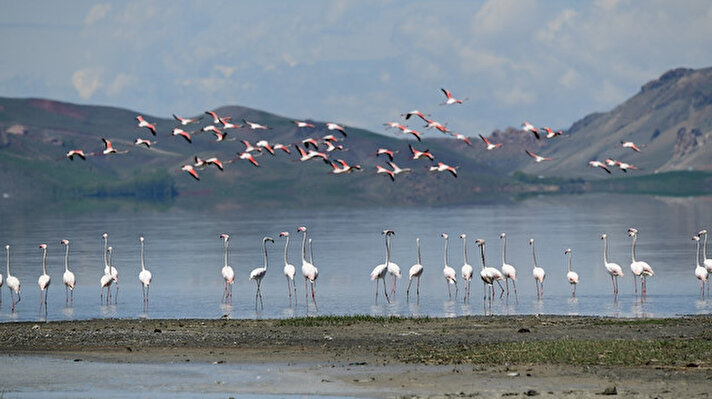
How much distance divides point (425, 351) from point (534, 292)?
63.4 ft

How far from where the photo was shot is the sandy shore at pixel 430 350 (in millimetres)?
22422

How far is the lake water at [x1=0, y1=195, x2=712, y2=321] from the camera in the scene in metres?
40.2

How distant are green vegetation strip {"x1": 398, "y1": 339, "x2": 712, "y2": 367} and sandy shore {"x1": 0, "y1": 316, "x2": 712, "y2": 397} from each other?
0.02 metres

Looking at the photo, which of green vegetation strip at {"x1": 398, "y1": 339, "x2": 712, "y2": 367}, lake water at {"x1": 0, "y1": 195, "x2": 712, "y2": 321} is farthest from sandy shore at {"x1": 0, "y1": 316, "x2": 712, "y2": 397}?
lake water at {"x1": 0, "y1": 195, "x2": 712, "y2": 321}

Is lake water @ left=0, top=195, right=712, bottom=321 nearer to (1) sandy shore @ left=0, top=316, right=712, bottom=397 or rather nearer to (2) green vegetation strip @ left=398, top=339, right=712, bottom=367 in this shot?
(1) sandy shore @ left=0, top=316, right=712, bottom=397

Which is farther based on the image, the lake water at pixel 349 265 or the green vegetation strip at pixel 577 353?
the lake water at pixel 349 265

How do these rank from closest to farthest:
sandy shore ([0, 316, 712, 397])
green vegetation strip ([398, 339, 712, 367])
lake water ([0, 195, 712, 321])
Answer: sandy shore ([0, 316, 712, 397]), green vegetation strip ([398, 339, 712, 367]), lake water ([0, 195, 712, 321])

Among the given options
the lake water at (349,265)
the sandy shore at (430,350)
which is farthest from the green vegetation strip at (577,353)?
the lake water at (349,265)

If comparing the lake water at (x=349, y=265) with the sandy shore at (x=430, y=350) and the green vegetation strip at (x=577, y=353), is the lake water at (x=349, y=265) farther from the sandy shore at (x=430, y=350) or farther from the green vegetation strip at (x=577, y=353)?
the green vegetation strip at (x=577, y=353)

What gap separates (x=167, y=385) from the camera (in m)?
23.5

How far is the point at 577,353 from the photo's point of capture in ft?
82.3

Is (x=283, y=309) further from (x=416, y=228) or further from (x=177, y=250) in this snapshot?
(x=416, y=228)

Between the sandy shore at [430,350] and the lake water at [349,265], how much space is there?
5.89 metres

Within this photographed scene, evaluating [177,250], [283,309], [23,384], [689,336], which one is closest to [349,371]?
[23,384]
